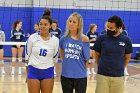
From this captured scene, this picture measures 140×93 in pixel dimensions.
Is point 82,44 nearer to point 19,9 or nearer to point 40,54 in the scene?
point 40,54

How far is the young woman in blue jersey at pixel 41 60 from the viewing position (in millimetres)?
4941

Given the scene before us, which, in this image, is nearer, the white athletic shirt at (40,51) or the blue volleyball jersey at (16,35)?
the white athletic shirt at (40,51)

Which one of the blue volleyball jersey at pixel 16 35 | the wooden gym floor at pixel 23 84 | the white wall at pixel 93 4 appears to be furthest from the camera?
the white wall at pixel 93 4

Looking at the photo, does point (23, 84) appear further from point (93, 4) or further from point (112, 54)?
point (93, 4)

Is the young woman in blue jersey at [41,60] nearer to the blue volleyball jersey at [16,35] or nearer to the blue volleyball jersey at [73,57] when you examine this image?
the blue volleyball jersey at [73,57]

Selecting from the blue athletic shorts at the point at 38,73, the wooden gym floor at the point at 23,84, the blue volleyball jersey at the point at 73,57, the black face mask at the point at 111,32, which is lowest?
the wooden gym floor at the point at 23,84

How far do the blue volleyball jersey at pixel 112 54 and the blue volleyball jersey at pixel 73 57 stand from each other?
0.91 ft

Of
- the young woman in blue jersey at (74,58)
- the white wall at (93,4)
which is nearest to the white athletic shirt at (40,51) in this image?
the young woman in blue jersey at (74,58)

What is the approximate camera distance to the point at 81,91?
4984 millimetres

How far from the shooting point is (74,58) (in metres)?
4.94

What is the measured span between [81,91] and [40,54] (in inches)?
33.3

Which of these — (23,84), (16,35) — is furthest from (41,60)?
(16,35)

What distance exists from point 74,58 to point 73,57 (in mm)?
22

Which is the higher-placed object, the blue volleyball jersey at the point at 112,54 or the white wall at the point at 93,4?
the white wall at the point at 93,4
